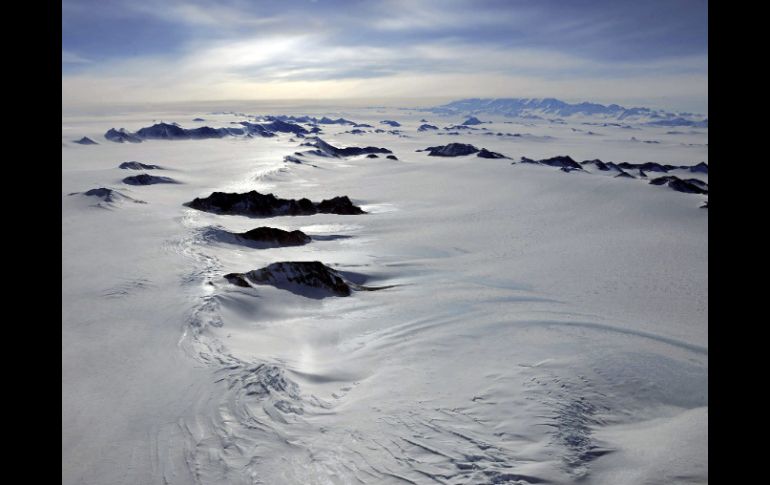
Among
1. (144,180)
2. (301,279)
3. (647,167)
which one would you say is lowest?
(301,279)

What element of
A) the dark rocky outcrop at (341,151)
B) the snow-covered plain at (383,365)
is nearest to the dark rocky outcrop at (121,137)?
the dark rocky outcrop at (341,151)

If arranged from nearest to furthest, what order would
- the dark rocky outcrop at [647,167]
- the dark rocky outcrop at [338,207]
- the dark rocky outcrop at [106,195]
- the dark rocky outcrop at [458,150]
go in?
the dark rocky outcrop at [106,195] → the dark rocky outcrop at [338,207] → the dark rocky outcrop at [647,167] → the dark rocky outcrop at [458,150]

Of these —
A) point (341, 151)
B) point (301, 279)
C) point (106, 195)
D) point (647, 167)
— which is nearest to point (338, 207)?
point (106, 195)

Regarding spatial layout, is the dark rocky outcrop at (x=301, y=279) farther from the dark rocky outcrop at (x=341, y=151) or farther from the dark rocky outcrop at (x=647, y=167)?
the dark rocky outcrop at (x=341, y=151)

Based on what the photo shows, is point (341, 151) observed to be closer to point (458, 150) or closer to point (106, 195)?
point (458, 150)

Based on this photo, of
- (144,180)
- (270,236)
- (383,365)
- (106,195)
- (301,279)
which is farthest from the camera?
(144,180)

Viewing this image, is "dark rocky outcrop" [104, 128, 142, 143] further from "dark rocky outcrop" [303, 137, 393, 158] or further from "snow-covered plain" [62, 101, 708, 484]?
"snow-covered plain" [62, 101, 708, 484]

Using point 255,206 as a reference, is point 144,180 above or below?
above

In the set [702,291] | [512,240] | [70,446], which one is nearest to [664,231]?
[512,240]
